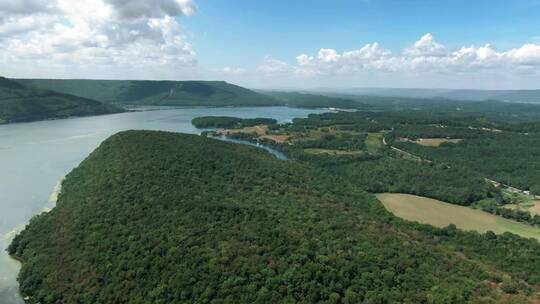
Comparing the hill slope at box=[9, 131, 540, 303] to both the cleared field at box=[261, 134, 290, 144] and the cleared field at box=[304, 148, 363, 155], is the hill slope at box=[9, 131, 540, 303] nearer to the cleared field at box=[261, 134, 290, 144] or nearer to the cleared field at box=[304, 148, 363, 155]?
the cleared field at box=[304, 148, 363, 155]

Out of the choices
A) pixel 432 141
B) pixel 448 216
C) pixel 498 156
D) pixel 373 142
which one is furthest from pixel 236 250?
pixel 432 141

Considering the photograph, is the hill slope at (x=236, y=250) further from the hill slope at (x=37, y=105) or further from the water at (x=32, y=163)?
the hill slope at (x=37, y=105)

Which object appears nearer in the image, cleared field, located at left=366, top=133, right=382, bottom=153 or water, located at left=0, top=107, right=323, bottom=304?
water, located at left=0, top=107, right=323, bottom=304

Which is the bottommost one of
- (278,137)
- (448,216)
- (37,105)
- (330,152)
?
(448,216)

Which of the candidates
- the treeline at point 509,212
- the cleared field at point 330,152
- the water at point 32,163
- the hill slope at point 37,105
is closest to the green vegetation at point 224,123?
the water at point 32,163

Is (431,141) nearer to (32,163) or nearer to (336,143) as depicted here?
(336,143)

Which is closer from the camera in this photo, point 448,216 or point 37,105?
point 448,216

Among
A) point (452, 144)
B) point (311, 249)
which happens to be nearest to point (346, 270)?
point (311, 249)

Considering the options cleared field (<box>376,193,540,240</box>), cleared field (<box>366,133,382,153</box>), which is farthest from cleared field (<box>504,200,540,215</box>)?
cleared field (<box>366,133,382,153</box>)
